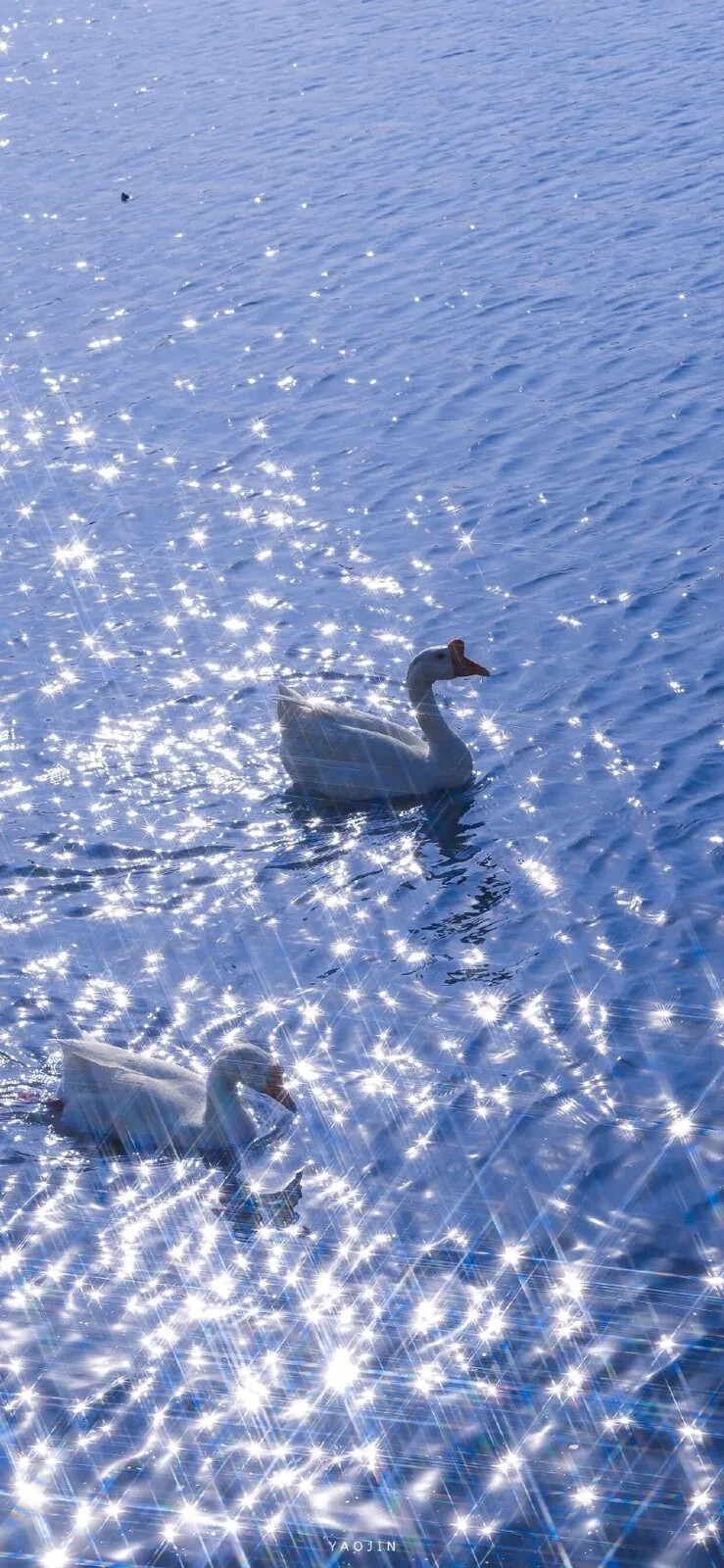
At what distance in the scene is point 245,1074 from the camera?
1425 cm

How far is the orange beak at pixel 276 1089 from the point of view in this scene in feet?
47.0

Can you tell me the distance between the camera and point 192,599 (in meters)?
23.6

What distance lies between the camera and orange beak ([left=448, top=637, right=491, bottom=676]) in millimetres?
19375

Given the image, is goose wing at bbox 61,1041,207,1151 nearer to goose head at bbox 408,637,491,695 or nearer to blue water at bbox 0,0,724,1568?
blue water at bbox 0,0,724,1568

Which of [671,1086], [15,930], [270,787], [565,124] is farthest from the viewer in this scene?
[565,124]

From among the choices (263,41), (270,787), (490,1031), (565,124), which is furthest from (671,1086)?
(263,41)

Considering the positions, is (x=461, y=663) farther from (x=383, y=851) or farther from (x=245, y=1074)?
(x=245, y=1074)

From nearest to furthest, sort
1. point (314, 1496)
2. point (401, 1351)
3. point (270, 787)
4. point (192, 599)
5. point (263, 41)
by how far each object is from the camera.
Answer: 1. point (314, 1496)
2. point (401, 1351)
3. point (270, 787)
4. point (192, 599)
5. point (263, 41)

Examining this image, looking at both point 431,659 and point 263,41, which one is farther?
point 263,41

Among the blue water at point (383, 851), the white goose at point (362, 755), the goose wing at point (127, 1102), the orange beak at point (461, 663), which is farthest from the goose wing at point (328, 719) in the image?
the goose wing at point (127, 1102)

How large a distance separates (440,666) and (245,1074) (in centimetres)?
662

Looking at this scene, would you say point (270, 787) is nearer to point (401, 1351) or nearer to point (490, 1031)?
point (490, 1031)

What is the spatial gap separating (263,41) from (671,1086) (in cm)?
4073

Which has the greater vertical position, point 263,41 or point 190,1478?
point 263,41
